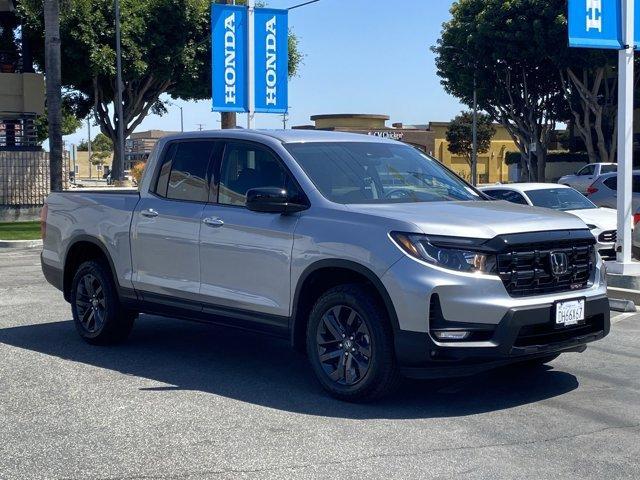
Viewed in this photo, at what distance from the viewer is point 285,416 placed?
6426 mm

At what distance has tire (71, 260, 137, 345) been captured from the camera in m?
8.74

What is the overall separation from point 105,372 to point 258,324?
1.43 meters

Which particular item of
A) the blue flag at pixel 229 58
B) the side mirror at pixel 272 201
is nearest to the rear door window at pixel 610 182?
the blue flag at pixel 229 58

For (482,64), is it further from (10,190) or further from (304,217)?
(304,217)

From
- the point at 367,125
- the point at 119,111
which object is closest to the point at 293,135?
the point at 119,111

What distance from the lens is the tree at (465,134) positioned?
7438 centimetres

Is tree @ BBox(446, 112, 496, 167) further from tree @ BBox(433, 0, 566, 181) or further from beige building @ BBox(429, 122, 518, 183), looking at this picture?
tree @ BBox(433, 0, 566, 181)

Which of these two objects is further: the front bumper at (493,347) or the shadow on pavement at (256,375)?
the shadow on pavement at (256,375)

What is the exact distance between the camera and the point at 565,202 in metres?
15.9

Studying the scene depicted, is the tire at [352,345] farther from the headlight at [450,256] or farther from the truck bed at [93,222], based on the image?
the truck bed at [93,222]

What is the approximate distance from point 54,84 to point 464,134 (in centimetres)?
5262

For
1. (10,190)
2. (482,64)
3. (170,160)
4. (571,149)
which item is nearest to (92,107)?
(10,190)

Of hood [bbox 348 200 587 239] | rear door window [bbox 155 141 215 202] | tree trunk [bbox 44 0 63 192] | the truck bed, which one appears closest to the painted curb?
tree trunk [bbox 44 0 63 192]

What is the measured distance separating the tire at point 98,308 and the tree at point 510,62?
33.6 metres
